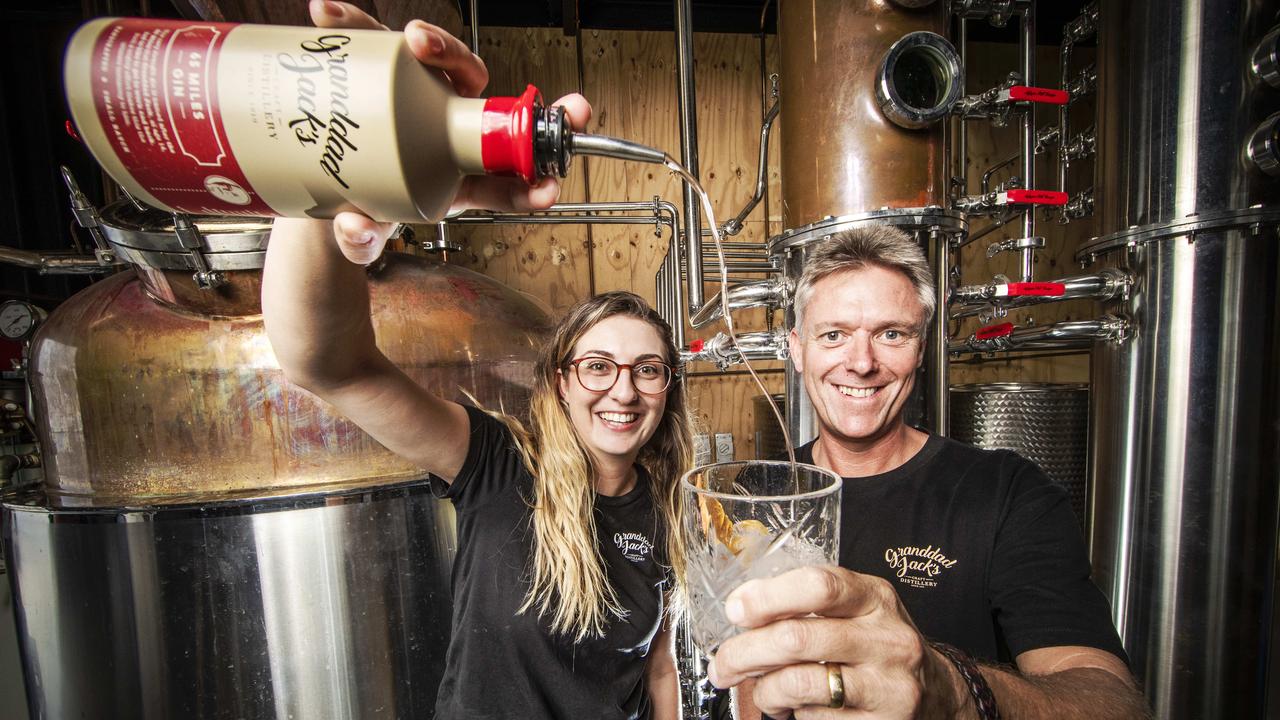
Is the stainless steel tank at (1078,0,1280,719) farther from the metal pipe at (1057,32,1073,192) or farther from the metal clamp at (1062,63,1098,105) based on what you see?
the metal pipe at (1057,32,1073,192)

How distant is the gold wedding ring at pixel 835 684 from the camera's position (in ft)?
1.46

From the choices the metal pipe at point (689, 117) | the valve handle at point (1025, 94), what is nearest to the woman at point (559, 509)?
the metal pipe at point (689, 117)

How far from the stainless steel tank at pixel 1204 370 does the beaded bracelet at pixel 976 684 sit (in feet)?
3.82

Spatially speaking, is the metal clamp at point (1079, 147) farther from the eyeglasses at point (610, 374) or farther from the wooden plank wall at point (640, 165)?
the eyeglasses at point (610, 374)

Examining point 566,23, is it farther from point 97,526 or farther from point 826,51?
point 97,526

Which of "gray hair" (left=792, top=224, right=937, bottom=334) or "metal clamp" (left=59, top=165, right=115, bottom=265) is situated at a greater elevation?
"metal clamp" (left=59, top=165, right=115, bottom=265)

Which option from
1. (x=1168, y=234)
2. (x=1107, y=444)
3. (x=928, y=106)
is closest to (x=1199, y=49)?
(x=1168, y=234)

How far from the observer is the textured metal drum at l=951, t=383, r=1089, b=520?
6.74 ft

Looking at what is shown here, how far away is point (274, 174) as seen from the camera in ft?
1.58

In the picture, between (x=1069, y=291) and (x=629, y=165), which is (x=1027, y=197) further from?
(x=629, y=165)

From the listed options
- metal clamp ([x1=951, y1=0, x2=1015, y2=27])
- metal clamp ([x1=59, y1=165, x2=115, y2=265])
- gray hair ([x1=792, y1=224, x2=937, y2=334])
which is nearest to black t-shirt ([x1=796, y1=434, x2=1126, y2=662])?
gray hair ([x1=792, y1=224, x2=937, y2=334])

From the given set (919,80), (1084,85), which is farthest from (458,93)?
(1084,85)

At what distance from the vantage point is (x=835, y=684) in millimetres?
446

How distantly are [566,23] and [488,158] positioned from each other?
9.55ft
